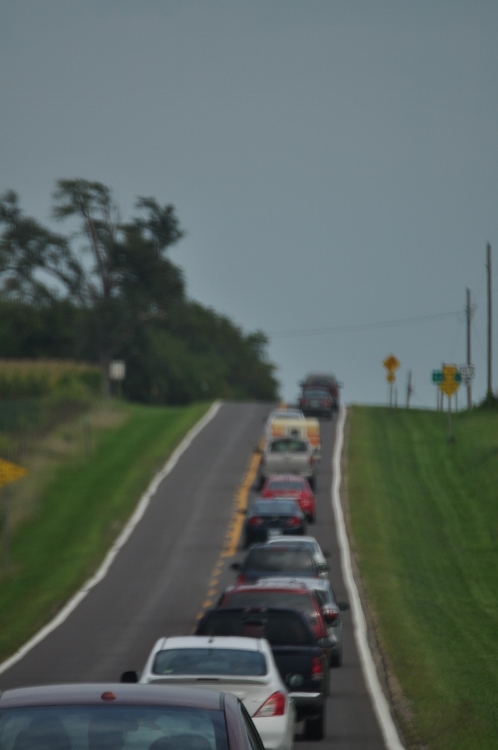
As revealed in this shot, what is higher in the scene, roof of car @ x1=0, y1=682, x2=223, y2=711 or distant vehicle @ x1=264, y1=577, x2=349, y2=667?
roof of car @ x1=0, y1=682, x2=223, y2=711

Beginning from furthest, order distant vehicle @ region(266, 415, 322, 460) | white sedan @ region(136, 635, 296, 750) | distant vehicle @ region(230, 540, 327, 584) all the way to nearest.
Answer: distant vehicle @ region(266, 415, 322, 460) → distant vehicle @ region(230, 540, 327, 584) → white sedan @ region(136, 635, 296, 750)

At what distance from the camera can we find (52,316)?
317ft

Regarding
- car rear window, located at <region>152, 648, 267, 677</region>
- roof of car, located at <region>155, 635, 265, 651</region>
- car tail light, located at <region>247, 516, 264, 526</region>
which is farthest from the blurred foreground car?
car tail light, located at <region>247, 516, 264, 526</region>

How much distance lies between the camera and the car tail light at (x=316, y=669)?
51.2ft

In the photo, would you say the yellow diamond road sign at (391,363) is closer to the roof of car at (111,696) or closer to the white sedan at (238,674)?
the white sedan at (238,674)

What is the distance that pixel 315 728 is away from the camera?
1559cm

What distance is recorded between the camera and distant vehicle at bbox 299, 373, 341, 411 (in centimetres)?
7194

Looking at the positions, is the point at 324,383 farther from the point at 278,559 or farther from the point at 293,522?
the point at 278,559

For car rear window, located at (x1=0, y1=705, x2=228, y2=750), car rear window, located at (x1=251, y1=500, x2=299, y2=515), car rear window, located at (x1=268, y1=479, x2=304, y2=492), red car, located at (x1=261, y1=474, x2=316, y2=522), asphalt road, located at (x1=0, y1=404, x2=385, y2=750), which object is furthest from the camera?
car rear window, located at (x1=268, y1=479, x2=304, y2=492)

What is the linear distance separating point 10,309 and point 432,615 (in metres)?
72.0

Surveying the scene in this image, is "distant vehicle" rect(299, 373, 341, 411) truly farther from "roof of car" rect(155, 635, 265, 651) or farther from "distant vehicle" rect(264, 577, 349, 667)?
"roof of car" rect(155, 635, 265, 651)

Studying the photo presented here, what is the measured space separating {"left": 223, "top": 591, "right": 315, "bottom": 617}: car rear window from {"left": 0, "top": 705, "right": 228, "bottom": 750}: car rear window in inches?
450

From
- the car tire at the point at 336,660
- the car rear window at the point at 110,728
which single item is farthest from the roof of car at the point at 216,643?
the car tire at the point at 336,660

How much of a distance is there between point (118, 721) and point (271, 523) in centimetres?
2915
